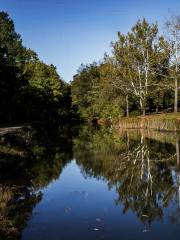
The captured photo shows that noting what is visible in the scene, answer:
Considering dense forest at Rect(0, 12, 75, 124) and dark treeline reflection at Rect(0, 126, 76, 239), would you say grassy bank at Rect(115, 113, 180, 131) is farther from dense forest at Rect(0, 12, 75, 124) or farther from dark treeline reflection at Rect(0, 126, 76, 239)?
dense forest at Rect(0, 12, 75, 124)

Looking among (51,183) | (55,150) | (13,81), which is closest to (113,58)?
(13,81)

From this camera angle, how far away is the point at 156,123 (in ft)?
208

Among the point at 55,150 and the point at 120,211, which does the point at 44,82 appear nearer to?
the point at 55,150

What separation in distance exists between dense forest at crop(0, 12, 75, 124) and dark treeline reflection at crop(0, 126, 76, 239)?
27.3 metres

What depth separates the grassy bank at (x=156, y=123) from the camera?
5975 cm

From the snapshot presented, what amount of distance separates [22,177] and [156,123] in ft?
129

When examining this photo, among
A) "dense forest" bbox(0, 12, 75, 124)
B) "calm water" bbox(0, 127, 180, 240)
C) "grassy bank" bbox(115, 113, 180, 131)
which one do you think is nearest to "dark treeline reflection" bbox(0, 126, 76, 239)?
"calm water" bbox(0, 127, 180, 240)

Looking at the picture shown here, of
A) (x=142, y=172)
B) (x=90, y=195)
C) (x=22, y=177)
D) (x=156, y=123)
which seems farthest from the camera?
(x=156, y=123)

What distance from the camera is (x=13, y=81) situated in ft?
242

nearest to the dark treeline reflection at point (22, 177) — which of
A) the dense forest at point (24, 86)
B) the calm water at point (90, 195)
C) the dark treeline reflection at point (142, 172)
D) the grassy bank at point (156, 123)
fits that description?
the calm water at point (90, 195)

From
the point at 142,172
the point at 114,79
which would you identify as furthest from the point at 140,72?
the point at 142,172

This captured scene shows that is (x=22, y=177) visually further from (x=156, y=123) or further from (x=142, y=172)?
(x=156, y=123)

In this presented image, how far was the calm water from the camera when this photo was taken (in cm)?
1606

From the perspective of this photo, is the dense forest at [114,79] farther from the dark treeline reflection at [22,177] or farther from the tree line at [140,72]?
the dark treeline reflection at [22,177]
